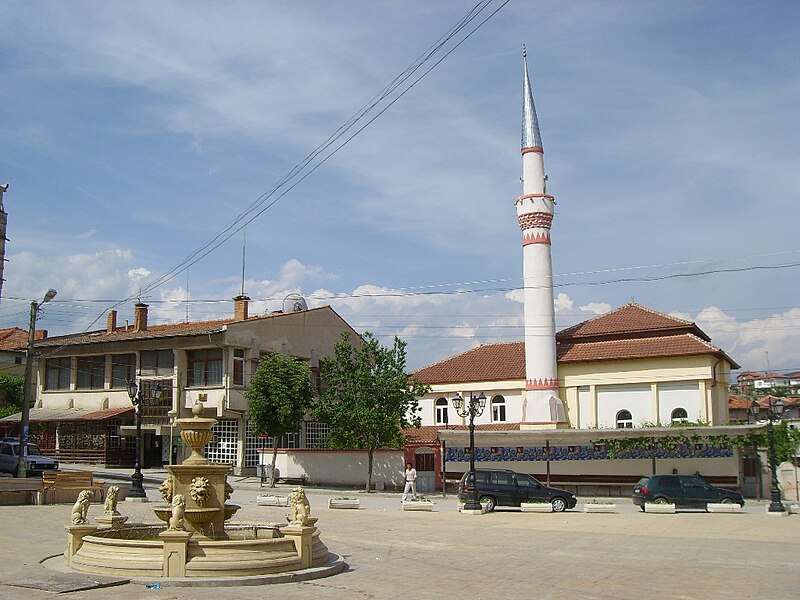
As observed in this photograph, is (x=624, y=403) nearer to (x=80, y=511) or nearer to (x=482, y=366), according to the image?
(x=482, y=366)

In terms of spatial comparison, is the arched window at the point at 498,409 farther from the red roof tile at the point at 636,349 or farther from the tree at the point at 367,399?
the tree at the point at 367,399

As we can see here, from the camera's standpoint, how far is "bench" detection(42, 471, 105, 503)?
2772cm

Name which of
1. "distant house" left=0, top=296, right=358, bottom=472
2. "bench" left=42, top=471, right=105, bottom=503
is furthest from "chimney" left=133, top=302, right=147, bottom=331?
"bench" left=42, top=471, right=105, bottom=503

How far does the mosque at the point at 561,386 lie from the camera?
36219mm

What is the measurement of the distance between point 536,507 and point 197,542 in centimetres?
1773

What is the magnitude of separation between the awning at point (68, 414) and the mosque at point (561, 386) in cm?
1595

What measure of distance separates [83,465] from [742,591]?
1566 inches

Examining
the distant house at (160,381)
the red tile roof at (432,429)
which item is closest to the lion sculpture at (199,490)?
the red tile roof at (432,429)

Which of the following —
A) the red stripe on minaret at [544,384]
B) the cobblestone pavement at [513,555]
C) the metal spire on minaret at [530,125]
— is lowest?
the cobblestone pavement at [513,555]

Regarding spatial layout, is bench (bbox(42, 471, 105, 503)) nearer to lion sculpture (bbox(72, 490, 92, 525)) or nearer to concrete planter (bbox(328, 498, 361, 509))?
concrete planter (bbox(328, 498, 361, 509))

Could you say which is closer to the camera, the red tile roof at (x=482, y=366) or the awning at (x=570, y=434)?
the awning at (x=570, y=434)

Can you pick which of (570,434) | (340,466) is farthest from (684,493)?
(340,466)

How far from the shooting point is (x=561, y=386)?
44.9 metres

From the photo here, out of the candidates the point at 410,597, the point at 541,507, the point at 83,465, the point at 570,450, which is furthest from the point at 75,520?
the point at 83,465
